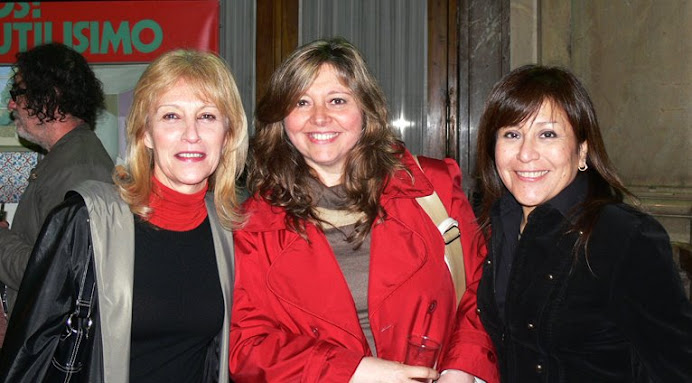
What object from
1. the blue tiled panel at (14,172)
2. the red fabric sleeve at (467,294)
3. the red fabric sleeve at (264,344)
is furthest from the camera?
the blue tiled panel at (14,172)

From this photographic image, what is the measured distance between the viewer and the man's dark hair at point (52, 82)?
10.8 ft

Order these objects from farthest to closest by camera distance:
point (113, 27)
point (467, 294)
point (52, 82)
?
point (113, 27), point (52, 82), point (467, 294)

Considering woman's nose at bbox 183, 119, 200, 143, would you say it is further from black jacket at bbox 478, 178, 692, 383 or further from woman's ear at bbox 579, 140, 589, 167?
woman's ear at bbox 579, 140, 589, 167

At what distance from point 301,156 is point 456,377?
1026mm

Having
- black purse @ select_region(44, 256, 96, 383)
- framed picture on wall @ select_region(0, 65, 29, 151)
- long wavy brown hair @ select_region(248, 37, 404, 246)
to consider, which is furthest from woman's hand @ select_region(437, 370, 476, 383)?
framed picture on wall @ select_region(0, 65, 29, 151)

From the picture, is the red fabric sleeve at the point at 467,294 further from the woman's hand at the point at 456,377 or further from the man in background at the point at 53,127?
the man in background at the point at 53,127

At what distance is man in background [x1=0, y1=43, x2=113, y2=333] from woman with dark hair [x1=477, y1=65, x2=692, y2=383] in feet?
6.50

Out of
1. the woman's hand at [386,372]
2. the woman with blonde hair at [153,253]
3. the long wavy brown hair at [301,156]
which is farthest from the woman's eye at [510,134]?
the woman with blonde hair at [153,253]

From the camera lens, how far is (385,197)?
247 centimetres

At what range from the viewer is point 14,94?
3395 mm

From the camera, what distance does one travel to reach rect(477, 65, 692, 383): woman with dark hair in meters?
1.74

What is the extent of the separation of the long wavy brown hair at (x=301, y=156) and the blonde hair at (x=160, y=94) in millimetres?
183

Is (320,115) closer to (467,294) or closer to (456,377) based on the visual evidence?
(467,294)

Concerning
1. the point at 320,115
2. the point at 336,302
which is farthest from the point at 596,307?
the point at 320,115
